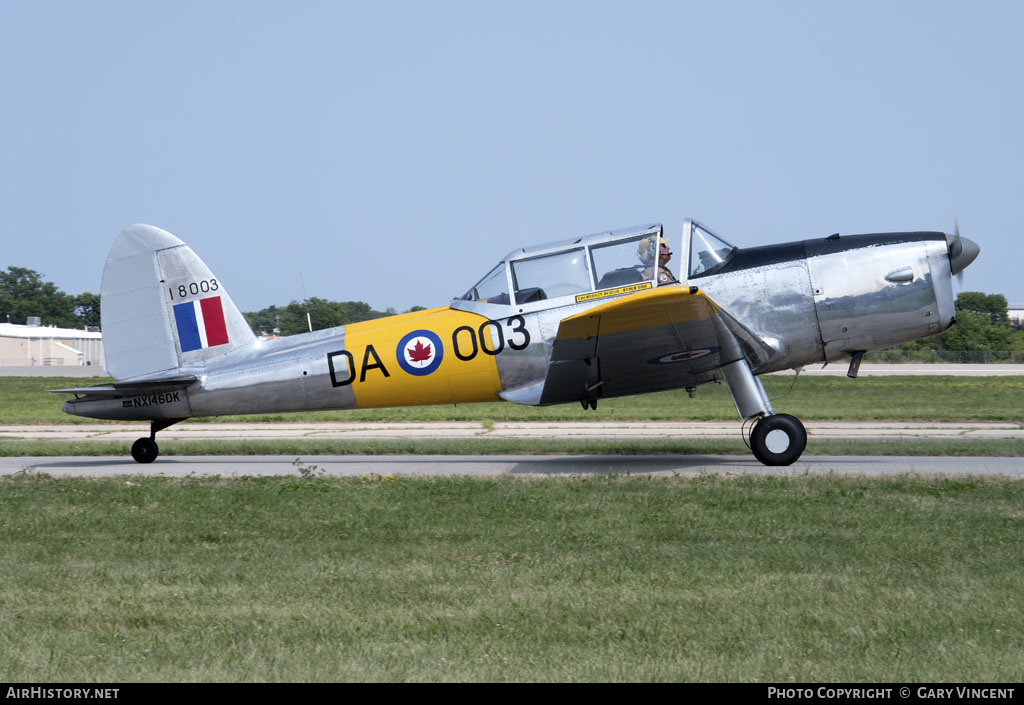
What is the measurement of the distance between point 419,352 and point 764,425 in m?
4.31

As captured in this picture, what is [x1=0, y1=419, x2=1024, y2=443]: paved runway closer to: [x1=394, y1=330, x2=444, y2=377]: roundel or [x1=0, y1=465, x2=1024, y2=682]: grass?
[x1=394, y1=330, x2=444, y2=377]: roundel

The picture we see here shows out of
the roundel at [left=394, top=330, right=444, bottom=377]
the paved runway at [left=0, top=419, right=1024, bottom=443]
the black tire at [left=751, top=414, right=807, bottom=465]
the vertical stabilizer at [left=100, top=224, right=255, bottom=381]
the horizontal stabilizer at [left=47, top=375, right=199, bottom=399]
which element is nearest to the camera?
the black tire at [left=751, top=414, right=807, bottom=465]

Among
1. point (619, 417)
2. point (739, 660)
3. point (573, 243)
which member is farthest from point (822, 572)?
point (619, 417)

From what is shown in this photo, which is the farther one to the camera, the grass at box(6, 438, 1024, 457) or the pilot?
the grass at box(6, 438, 1024, 457)

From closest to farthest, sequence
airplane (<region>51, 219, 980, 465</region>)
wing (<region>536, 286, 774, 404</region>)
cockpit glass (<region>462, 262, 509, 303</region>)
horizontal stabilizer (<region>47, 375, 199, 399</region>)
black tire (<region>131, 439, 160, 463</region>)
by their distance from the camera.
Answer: wing (<region>536, 286, 774, 404</region>), airplane (<region>51, 219, 980, 465</region>), cockpit glass (<region>462, 262, 509, 303</region>), horizontal stabilizer (<region>47, 375, 199, 399</region>), black tire (<region>131, 439, 160, 463</region>)

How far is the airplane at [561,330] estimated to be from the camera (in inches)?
438

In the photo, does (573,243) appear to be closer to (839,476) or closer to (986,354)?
(839,476)

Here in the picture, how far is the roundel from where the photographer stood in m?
11.9

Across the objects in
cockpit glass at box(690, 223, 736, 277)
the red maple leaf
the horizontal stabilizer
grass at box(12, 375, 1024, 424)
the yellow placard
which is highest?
cockpit glass at box(690, 223, 736, 277)

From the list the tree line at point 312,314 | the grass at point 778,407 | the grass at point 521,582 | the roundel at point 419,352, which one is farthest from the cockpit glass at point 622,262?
the tree line at point 312,314

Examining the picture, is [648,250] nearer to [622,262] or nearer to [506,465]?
[622,262]

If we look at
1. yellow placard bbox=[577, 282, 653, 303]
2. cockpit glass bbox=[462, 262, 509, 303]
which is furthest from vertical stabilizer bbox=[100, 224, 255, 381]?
yellow placard bbox=[577, 282, 653, 303]

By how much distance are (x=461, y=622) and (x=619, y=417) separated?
18186 mm

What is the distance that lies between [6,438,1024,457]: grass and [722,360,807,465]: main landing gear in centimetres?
229
